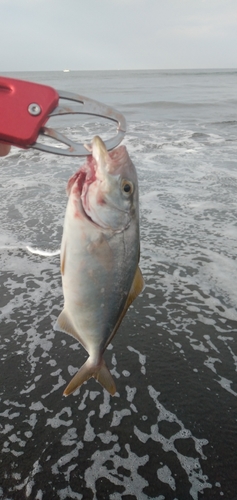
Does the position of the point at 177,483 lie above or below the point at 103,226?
below

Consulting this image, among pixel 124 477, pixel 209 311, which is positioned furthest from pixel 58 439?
pixel 209 311

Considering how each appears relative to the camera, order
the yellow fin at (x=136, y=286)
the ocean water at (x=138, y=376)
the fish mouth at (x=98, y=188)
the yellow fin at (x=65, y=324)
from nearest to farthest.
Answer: the fish mouth at (x=98, y=188) → the yellow fin at (x=136, y=286) → the yellow fin at (x=65, y=324) → the ocean water at (x=138, y=376)

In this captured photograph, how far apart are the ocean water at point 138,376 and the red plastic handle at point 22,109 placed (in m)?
2.03

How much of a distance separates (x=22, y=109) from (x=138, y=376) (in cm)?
229

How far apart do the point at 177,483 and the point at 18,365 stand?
160 centimetres

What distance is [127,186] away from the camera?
6.34ft

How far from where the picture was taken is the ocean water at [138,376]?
104 inches

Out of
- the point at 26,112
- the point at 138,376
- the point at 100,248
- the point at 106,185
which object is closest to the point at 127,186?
the point at 106,185

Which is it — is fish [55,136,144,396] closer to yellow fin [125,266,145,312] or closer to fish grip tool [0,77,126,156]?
yellow fin [125,266,145,312]

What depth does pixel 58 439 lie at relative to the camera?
286 centimetres

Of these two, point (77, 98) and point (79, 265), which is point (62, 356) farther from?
point (77, 98)

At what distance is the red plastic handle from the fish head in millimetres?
439

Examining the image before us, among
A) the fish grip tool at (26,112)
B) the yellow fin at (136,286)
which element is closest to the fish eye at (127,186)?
the fish grip tool at (26,112)

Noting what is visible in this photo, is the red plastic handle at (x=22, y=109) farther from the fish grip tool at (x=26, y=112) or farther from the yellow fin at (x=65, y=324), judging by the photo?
the yellow fin at (x=65, y=324)
